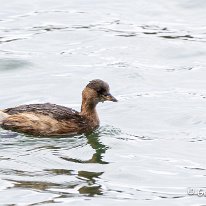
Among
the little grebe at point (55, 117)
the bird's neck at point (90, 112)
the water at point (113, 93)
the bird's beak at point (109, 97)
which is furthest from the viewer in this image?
the bird's neck at point (90, 112)

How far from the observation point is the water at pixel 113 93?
41.7 ft

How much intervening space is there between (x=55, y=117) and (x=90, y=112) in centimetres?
69

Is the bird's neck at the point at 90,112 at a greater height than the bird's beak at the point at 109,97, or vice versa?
the bird's beak at the point at 109,97

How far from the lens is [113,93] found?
1769cm

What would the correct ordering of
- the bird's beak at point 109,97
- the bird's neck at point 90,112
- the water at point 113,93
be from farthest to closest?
the bird's neck at point 90,112 < the bird's beak at point 109,97 < the water at point 113,93

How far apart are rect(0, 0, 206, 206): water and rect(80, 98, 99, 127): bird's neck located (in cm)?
17

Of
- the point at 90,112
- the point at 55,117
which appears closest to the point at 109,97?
the point at 90,112

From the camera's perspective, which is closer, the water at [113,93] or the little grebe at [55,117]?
the water at [113,93]

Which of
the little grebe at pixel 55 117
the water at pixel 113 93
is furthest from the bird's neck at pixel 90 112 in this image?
the water at pixel 113 93

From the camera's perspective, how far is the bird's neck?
15.4 m

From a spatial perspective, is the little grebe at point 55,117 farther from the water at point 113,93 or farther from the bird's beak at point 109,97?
the water at point 113,93

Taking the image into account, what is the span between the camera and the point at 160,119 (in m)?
16.1

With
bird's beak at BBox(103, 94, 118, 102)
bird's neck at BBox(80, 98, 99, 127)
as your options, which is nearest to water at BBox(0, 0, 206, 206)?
bird's neck at BBox(80, 98, 99, 127)

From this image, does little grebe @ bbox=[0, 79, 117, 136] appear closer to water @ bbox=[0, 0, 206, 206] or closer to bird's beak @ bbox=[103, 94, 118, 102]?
bird's beak @ bbox=[103, 94, 118, 102]
